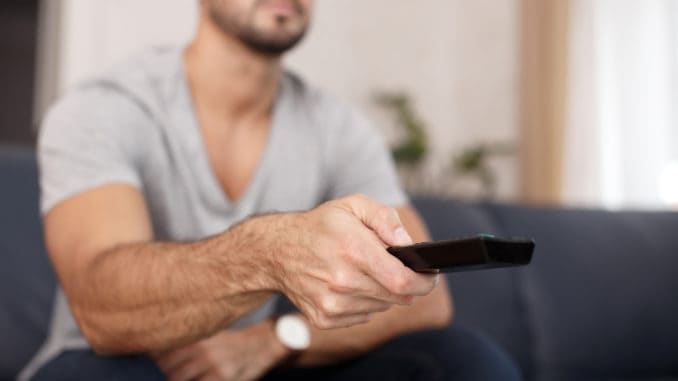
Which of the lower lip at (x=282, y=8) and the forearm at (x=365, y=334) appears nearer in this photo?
the forearm at (x=365, y=334)

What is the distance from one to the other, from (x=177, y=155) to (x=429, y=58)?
371cm

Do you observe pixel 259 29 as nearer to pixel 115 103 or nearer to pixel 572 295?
pixel 115 103

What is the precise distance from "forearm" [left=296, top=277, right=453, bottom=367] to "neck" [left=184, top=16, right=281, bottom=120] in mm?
411

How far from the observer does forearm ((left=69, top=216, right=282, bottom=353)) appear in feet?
1.99

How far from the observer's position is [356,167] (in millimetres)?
1114

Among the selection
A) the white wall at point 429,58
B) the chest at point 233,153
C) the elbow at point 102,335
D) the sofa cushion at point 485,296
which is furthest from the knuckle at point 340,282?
the white wall at point 429,58

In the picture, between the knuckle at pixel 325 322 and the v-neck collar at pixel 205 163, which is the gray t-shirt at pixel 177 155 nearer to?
the v-neck collar at pixel 205 163

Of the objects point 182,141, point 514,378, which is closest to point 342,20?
point 182,141

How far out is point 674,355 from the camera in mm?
1654

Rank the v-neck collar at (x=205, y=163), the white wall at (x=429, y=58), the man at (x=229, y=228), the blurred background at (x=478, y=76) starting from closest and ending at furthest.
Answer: the man at (x=229, y=228), the v-neck collar at (x=205, y=163), the blurred background at (x=478, y=76), the white wall at (x=429, y=58)

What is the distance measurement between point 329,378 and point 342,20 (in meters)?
3.51

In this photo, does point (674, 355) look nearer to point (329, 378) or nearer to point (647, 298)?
point (647, 298)

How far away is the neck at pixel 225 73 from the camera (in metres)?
1.10

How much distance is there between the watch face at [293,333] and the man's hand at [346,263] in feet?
1.12
